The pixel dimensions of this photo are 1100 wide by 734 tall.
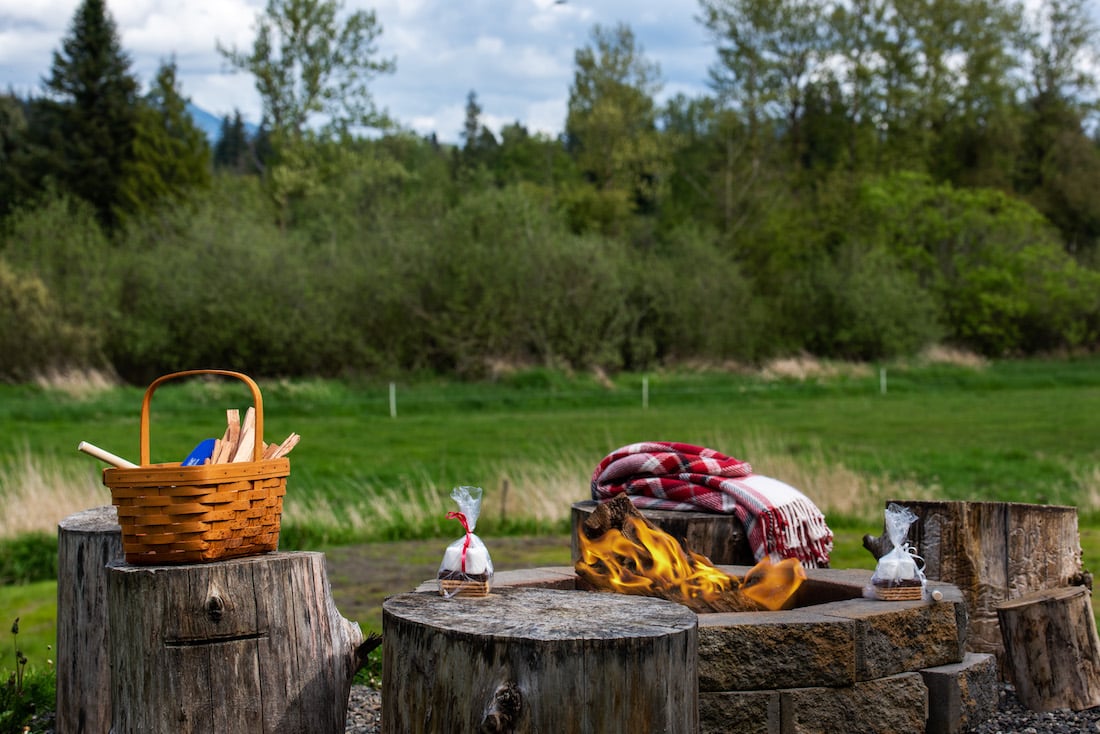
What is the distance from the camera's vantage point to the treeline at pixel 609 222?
29.5m

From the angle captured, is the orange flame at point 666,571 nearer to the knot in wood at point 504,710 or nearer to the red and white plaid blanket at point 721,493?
the red and white plaid blanket at point 721,493

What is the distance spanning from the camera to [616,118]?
145ft

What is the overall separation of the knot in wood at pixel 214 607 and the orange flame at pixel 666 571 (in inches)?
62.9

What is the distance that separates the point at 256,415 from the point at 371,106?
3949 centimetres

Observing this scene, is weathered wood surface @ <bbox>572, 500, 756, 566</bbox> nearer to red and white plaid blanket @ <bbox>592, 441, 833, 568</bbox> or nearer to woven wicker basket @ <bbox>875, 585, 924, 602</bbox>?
red and white plaid blanket @ <bbox>592, 441, 833, 568</bbox>

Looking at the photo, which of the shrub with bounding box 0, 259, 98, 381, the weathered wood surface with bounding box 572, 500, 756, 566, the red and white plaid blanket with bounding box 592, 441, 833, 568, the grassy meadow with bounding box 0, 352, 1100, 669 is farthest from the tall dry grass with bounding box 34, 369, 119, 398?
the weathered wood surface with bounding box 572, 500, 756, 566

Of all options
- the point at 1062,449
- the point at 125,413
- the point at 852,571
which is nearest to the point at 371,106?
the point at 125,413

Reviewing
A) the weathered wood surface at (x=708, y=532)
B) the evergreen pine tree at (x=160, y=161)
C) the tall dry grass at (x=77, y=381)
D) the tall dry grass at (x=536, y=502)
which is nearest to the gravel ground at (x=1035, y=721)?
the weathered wood surface at (x=708, y=532)

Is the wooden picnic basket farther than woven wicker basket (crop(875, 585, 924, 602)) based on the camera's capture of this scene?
No

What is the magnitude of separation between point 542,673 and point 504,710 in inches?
5.3

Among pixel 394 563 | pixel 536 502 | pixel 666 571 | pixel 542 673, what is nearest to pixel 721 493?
pixel 666 571

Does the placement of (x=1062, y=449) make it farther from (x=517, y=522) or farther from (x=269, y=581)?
(x=269, y=581)

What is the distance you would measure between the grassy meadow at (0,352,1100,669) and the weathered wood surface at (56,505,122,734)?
1836 millimetres

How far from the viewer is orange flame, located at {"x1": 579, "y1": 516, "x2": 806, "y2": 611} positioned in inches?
179
